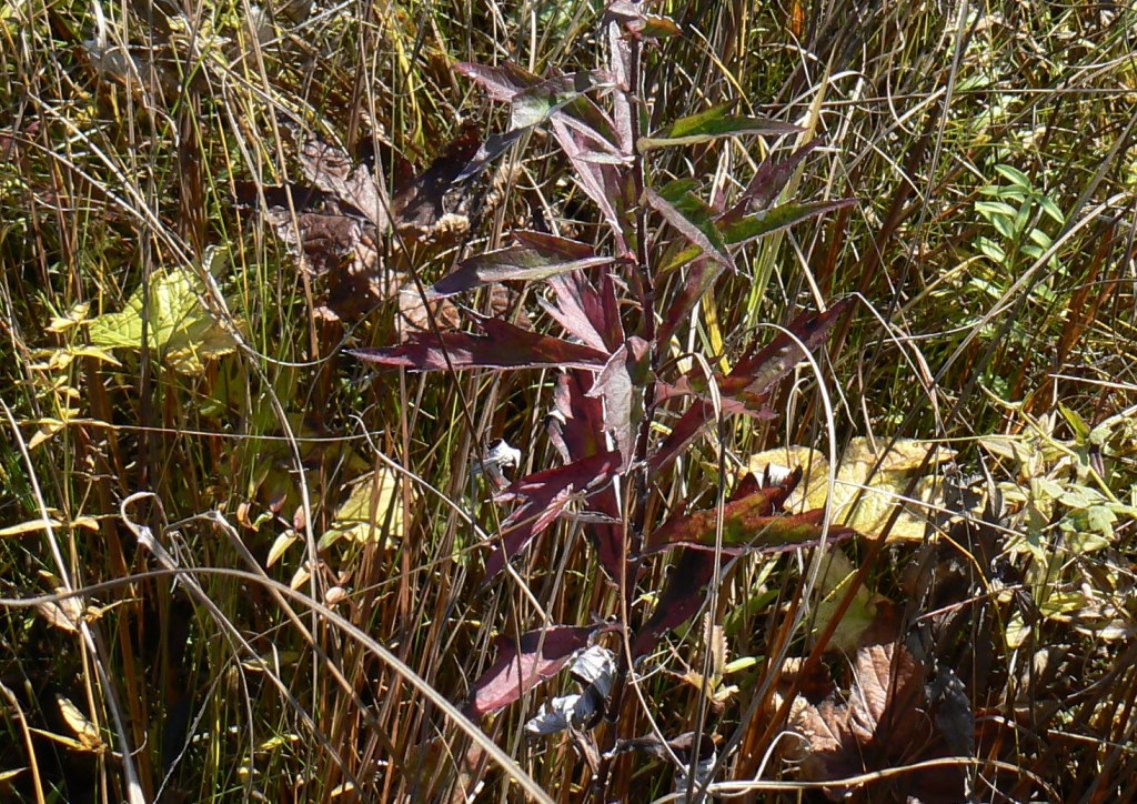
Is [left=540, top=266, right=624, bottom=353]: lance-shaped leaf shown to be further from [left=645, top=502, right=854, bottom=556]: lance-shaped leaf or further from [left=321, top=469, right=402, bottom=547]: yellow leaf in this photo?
[left=321, top=469, right=402, bottom=547]: yellow leaf

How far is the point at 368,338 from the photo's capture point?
1446mm

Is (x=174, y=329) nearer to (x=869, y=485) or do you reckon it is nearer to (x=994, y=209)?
(x=869, y=485)

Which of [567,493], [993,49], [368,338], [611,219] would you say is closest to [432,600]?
[368,338]

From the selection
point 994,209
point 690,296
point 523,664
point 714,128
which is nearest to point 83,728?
point 523,664

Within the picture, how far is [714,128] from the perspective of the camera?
2.64 feet

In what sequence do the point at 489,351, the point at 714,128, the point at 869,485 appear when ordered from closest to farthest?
the point at 714,128
the point at 489,351
the point at 869,485

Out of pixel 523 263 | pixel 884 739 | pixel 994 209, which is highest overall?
pixel 523 263

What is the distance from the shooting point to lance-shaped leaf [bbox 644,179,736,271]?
79 centimetres

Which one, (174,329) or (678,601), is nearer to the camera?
(678,601)

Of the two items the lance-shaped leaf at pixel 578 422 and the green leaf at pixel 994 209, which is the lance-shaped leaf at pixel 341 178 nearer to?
the lance-shaped leaf at pixel 578 422

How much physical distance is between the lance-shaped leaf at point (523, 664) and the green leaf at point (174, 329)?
1.68 feet

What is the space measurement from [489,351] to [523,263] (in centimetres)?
9

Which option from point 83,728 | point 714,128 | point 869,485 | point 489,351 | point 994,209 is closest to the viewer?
point 714,128

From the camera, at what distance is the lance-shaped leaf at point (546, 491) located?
90 cm
